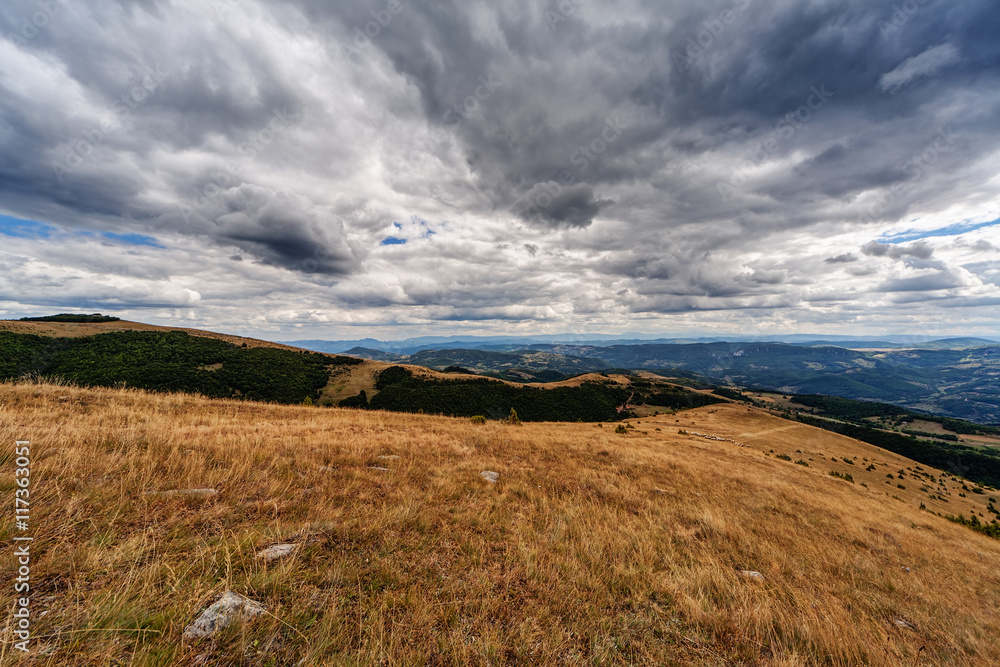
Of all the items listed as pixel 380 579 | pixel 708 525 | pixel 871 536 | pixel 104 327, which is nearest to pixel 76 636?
pixel 380 579

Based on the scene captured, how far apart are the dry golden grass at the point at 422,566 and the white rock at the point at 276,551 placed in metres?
0.16

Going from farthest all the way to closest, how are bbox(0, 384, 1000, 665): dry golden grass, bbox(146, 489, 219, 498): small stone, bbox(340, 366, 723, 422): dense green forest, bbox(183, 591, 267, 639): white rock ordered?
1. bbox(340, 366, 723, 422): dense green forest
2. bbox(146, 489, 219, 498): small stone
3. bbox(0, 384, 1000, 665): dry golden grass
4. bbox(183, 591, 267, 639): white rock

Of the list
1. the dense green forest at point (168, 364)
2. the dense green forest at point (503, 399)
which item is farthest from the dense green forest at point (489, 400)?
the dense green forest at point (168, 364)

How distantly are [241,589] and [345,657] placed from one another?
4.98 ft

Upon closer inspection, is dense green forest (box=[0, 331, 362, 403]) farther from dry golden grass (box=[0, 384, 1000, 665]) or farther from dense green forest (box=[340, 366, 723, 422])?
dry golden grass (box=[0, 384, 1000, 665])

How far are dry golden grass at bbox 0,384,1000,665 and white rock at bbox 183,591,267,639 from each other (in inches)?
4.5

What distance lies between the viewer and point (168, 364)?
81750mm

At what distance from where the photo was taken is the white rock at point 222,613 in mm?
3066

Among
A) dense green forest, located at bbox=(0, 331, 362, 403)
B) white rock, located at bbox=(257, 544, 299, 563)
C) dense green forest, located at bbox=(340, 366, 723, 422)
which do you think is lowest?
dense green forest, located at bbox=(340, 366, 723, 422)

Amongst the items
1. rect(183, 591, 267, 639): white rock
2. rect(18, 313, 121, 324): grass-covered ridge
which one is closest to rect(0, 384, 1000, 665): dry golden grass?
rect(183, 591, 267, 639): white rock

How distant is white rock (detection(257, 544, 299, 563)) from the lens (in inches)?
171

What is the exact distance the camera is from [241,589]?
3.72 m

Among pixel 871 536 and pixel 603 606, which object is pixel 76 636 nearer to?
pixel 603 606

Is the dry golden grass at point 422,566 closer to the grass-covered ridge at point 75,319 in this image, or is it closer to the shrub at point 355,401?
the shrub at point 355,401
